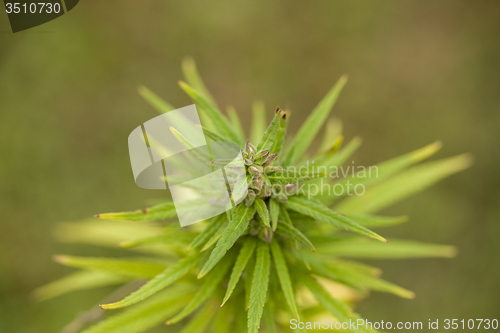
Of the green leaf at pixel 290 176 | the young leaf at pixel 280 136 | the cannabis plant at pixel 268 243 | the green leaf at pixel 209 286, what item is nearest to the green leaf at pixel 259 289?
the cannabis plant at pixel 268 243

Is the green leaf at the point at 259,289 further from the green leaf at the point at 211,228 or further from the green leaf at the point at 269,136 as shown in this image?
the green leaf at the point at 269,136

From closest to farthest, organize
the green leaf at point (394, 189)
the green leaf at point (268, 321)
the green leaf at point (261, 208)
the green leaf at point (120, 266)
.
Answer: the green leaf at point (261, 208)
the green leaf at point (268, 321)
the green leaf at point (120, 266)
the green leaf at point (394, 189)

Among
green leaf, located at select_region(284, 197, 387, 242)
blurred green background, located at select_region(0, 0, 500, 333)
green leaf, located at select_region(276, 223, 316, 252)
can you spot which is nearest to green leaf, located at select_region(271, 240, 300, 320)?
green leaf, located at select_region(276, 223, 316, 252)

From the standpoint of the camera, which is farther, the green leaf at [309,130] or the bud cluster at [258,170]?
the green leaf at [309,130]

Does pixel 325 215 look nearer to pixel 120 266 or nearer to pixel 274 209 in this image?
pixel 274 209

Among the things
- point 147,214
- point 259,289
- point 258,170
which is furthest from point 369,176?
point 147,214

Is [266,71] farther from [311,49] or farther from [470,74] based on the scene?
[470,74]
